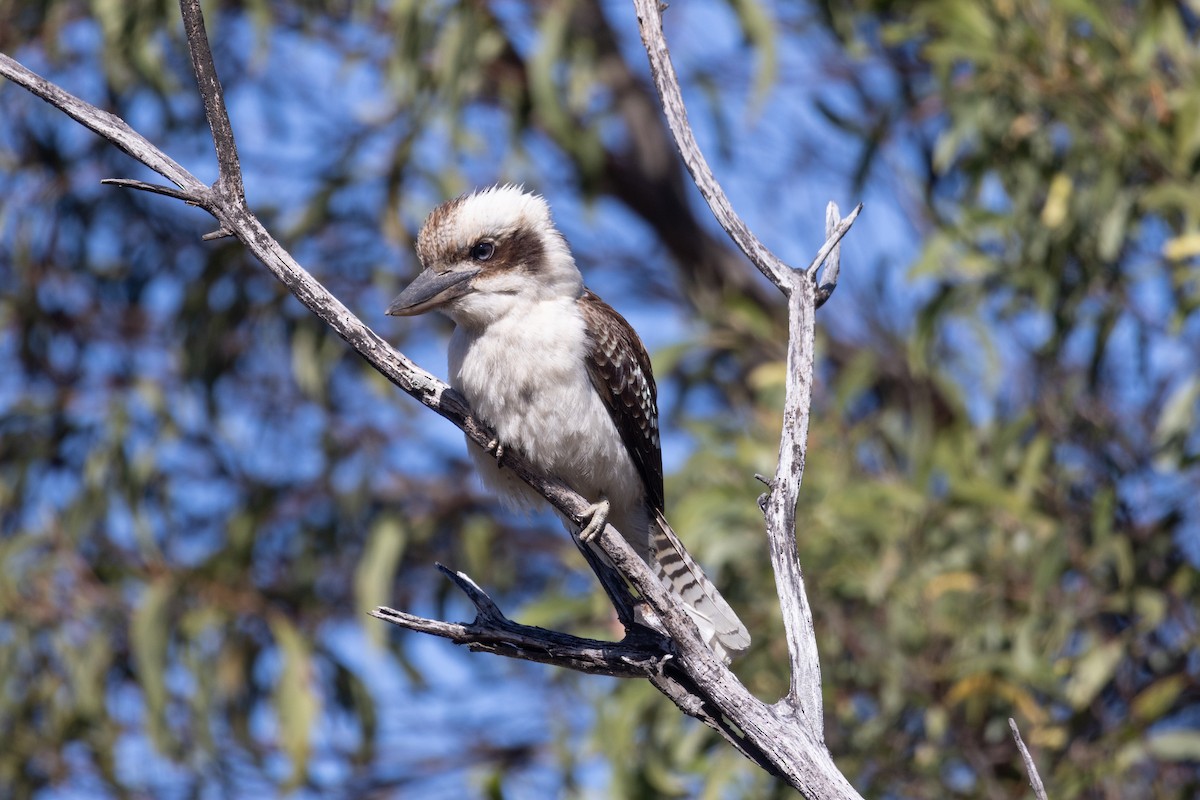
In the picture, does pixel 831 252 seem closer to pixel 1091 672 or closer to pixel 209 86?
pixel 209 86

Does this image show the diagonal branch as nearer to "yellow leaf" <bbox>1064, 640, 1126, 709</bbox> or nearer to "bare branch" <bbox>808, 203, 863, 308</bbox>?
"bare branch" <bbox>808, 203, 863, 308</bbox>

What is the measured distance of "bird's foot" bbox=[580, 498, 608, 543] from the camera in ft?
8.47

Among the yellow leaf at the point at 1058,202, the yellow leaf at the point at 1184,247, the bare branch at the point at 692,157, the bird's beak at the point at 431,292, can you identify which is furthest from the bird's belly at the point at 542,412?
the yellow leaf at the point at 1058,202

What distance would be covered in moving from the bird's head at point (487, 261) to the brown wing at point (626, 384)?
0.11 metres

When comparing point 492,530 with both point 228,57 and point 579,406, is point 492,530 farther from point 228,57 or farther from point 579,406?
point 579,406

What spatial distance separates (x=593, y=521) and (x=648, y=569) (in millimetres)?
382

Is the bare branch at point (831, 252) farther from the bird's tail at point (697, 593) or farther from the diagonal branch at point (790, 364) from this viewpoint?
the bird's tail at point (697, 593)

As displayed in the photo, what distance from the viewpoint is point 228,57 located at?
19.8 ft

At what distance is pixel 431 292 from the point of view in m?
2.86

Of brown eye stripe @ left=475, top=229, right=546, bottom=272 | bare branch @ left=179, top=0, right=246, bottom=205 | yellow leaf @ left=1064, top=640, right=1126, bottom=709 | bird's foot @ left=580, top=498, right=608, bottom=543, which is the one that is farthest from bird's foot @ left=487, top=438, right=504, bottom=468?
yellow leaf @ left=1064, top=640, right=1126, bottom=709

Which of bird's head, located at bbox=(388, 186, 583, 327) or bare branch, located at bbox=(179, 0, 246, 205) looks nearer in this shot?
bare branch, located at bbox=(179, 0, 246, 205)

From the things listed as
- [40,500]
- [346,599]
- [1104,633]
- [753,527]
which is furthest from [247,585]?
[1104,633]

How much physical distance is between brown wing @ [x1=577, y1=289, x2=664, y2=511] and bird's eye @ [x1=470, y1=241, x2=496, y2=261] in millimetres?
213

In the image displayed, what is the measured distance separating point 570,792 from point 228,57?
336 cm
